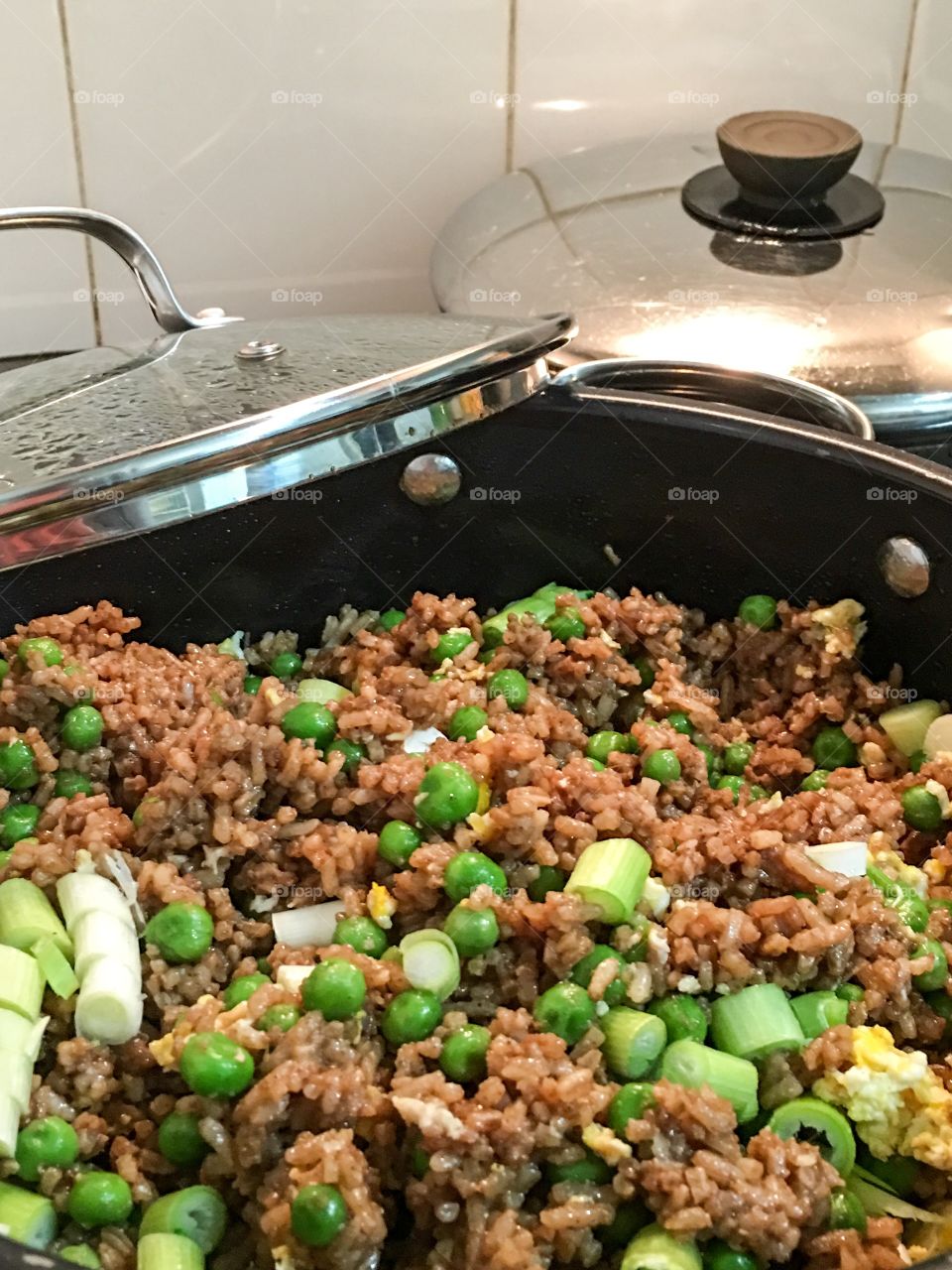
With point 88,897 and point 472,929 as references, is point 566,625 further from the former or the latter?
point 88,897

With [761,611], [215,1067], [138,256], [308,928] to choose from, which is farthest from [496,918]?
[138,256]

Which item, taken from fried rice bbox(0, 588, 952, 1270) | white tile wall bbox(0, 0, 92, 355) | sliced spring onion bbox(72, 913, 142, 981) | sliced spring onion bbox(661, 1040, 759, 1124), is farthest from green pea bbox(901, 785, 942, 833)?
white tile wall bbox(0, 0, 92, 355)

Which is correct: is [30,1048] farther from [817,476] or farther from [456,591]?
[817,476]

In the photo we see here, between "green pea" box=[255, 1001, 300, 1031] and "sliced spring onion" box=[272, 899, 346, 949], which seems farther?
"sliced spring onion" box=[272, 899, 346, 949]

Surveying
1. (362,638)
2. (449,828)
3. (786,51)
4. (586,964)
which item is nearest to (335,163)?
(786,51)

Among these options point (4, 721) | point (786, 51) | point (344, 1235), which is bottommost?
point (344, 1235)

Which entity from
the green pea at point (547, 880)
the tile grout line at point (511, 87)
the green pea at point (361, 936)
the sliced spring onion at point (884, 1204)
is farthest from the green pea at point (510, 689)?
the tile grout line at point (511, 87)

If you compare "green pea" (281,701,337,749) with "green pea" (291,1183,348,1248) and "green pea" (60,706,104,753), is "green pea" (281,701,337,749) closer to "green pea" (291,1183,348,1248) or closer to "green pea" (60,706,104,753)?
"green pea" (60,706,104,753)
